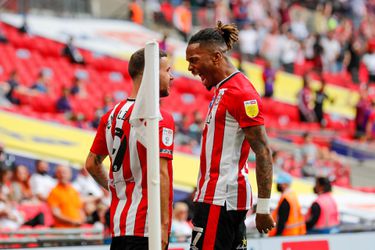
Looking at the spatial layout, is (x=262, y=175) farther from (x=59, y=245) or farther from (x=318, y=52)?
(x=318, y=52)

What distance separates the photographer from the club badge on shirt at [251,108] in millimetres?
5991

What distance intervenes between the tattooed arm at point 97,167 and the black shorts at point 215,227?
2.24 ft

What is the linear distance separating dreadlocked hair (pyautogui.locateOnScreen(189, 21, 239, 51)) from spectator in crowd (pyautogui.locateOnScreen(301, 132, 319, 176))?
12479 millimetres

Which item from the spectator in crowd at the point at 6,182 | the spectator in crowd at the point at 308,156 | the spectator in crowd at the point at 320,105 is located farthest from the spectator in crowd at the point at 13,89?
the spectator in crowd at the point at 320,105

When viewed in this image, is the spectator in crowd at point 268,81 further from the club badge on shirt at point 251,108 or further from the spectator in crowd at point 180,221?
the club badge on shirt at point 251,108

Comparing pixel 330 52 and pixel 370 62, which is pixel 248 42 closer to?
pixel 330 52

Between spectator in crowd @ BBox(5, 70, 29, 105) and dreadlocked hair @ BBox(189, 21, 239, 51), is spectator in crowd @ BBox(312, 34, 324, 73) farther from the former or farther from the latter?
dreadlocked hair @ BBox(189, 21, 239, 51)

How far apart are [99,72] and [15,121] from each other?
606 cm

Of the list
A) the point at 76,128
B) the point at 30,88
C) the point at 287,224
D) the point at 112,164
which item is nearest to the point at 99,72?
the point at 30,88

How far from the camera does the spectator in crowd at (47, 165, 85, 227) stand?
11984mm

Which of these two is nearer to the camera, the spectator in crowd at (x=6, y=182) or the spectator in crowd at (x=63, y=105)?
the spectator in crowd at (x=6, y=182)

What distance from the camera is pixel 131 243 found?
5895mm

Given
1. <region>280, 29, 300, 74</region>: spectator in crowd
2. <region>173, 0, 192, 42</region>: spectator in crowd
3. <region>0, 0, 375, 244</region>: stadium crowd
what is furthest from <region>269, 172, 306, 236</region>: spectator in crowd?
<region>280, 29, 300, 74</region>: spectator in crowd

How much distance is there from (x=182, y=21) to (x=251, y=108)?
70.0 ft
